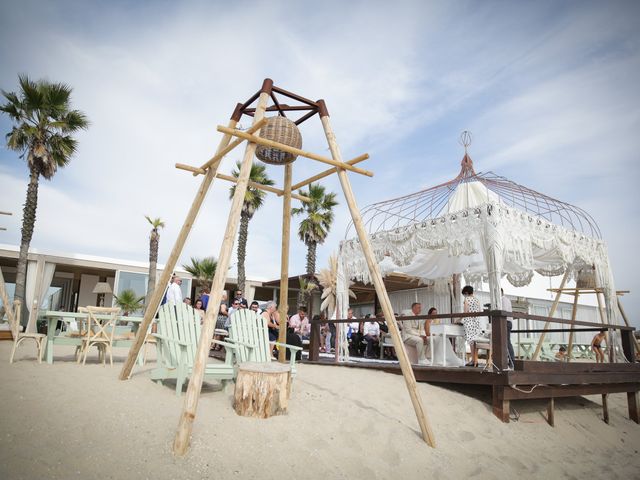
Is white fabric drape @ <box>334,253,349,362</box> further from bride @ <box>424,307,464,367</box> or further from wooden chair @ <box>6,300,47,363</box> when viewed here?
wooden chair @ <box>6,300,47,363</box>

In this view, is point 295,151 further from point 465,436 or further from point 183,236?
point 465,436

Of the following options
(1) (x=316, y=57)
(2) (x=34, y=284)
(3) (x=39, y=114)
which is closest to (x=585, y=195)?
(1) (x=316, y=57)

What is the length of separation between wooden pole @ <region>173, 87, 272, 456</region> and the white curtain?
14746 mm

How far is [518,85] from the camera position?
30.8ft

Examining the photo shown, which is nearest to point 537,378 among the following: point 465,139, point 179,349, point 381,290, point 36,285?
point 381,290

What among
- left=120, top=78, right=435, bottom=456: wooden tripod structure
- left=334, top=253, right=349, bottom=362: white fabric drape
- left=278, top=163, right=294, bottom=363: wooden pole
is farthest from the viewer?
left=334, top=253, right=349, bottom=362: white fabric drape

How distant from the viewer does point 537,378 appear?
5.61m

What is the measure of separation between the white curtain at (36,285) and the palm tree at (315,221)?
35.4ft

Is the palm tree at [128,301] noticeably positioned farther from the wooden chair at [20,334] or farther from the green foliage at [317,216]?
the green foliage at [317,216]

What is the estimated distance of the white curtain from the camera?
1477 cm

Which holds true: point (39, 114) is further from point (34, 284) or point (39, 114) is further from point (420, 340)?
point (420, 340)

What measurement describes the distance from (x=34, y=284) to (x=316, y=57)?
14262mm

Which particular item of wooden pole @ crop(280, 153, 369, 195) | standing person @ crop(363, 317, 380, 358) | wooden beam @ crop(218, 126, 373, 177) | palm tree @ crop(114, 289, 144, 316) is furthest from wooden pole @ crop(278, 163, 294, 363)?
palm tree @ crop(114, 289, 144, 316)

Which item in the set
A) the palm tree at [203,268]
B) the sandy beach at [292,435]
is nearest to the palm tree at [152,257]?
the palm tree at [203,268]
